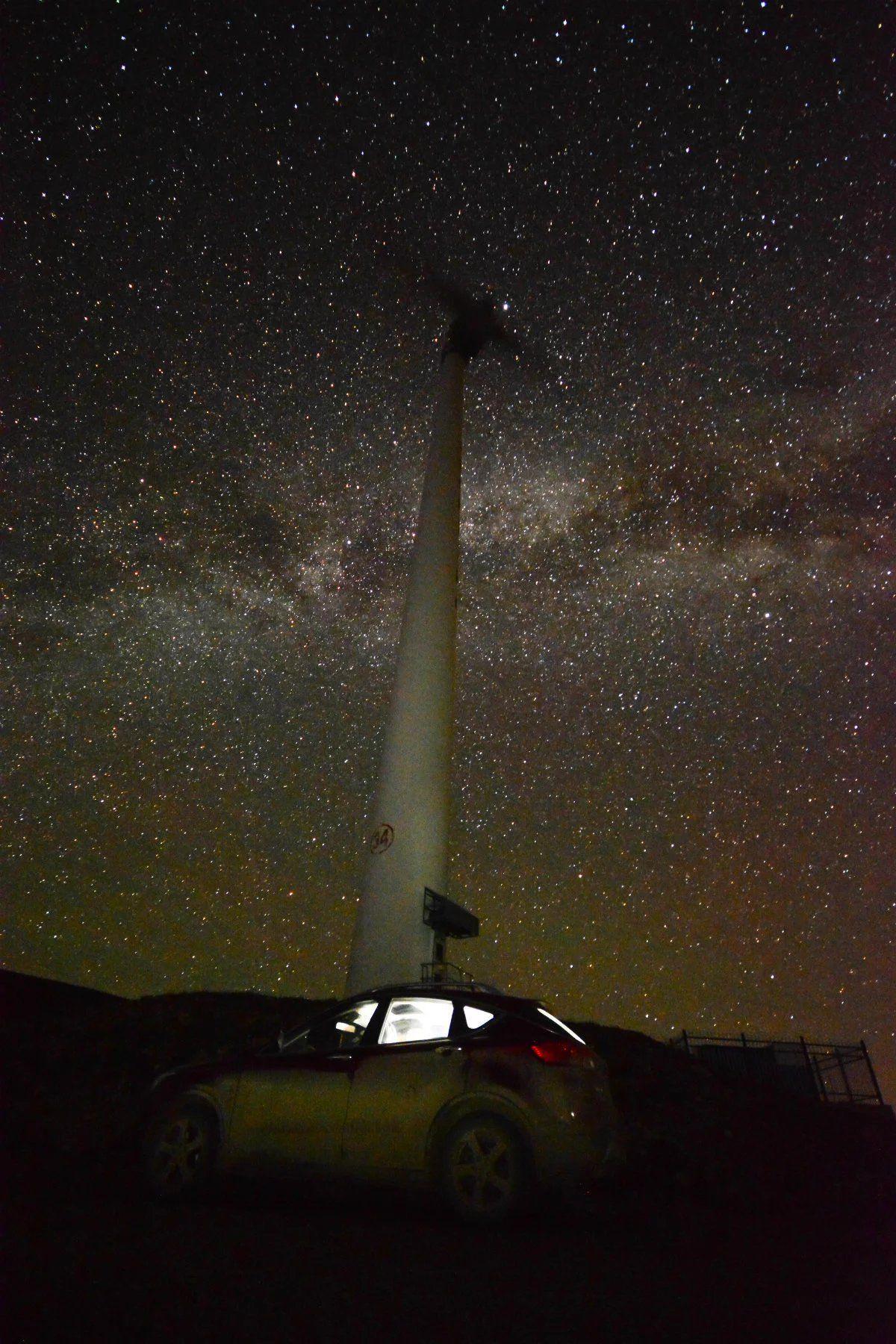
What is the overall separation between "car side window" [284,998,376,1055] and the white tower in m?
8.11

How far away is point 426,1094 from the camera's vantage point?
5582mm

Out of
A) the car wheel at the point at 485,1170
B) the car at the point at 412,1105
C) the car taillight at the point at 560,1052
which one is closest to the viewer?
the car wheel at the point at 485,1170

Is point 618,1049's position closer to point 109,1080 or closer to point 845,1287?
point 109,1080

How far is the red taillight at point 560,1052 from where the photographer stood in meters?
5.48

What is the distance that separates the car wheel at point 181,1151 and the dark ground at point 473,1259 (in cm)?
24

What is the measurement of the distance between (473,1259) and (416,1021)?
192 centimetres

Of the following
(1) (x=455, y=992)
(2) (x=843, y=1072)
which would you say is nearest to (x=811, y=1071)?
(2) (x=843, y=1072)

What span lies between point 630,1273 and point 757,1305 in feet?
2.47

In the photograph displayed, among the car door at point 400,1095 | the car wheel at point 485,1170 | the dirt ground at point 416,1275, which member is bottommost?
the dirt ground at point 416,1275

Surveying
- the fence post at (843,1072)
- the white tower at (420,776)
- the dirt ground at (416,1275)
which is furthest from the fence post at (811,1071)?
the dirt ground at (416,1275)

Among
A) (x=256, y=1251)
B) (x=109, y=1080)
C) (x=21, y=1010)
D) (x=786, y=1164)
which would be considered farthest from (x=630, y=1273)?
(x=21, y=1010)

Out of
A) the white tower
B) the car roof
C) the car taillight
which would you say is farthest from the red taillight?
the white tower

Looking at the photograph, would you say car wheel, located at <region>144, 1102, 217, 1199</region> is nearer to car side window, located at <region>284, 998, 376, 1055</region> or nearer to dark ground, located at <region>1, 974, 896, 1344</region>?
dark ground, located at <region>1, 974, 896, 1344</region>

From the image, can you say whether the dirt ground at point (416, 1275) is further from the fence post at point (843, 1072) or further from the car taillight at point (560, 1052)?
the fence post at point (843, 1072)
